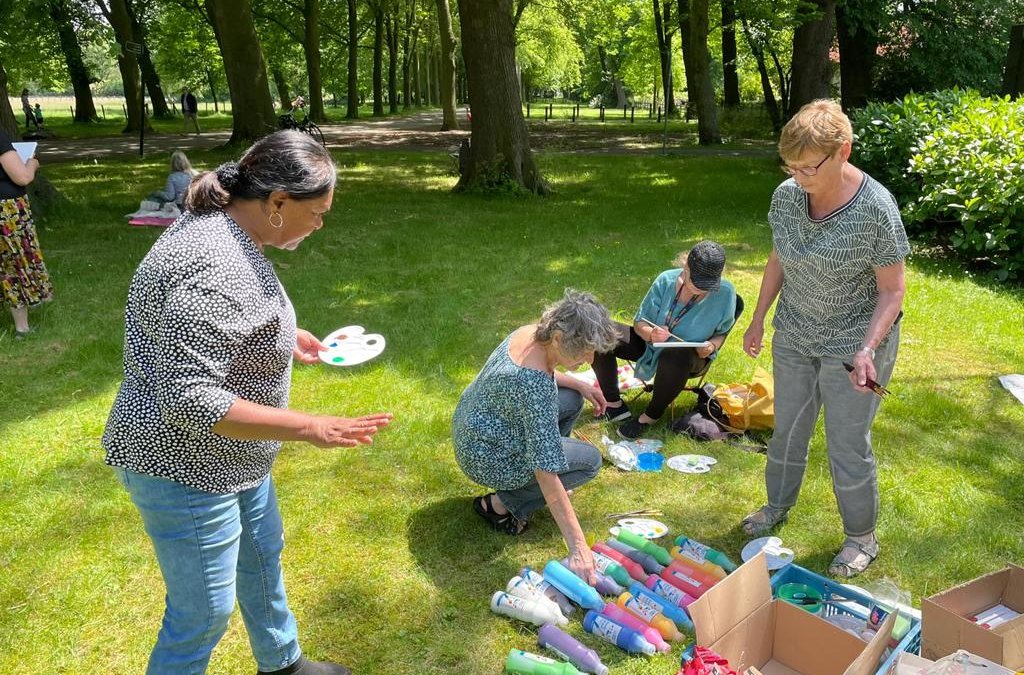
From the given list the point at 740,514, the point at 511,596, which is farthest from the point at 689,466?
the point at 511,596

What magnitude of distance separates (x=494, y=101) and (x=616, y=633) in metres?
9.64

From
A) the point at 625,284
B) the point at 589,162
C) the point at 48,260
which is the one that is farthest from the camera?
the point at 589,162

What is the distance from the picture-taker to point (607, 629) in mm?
2871

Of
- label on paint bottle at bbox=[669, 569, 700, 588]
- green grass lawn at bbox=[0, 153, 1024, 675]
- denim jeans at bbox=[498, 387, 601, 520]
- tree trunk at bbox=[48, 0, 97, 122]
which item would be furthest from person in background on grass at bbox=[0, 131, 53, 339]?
tree trunk at bbox=[48, 0, 97, 122]

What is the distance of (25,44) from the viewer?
28172 mm

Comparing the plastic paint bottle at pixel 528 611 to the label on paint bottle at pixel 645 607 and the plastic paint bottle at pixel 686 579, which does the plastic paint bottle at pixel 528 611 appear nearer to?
the label on paint bottle at pixel 645 607

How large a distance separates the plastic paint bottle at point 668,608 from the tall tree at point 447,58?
20.2m

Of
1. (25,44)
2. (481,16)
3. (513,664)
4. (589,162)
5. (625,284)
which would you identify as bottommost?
(513,664)

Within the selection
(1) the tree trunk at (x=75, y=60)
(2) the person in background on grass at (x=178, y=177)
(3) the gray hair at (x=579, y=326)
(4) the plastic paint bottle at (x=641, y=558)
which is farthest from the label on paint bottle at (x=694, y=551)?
(1) the tree trunk at (x=75, y=60)

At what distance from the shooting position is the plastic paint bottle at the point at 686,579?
3125 mm

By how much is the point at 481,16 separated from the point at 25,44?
25574 millimetres

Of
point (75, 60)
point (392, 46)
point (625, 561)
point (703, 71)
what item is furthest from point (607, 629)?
point (392, 46)

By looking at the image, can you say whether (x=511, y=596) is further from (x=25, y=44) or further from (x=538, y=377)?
(x=25, y=44)

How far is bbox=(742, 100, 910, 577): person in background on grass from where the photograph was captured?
2.75 metres
